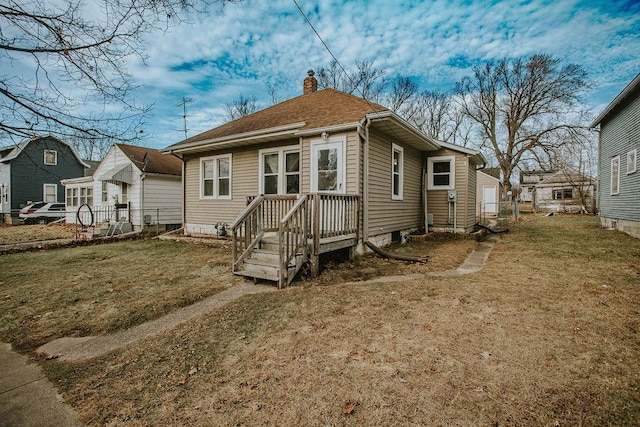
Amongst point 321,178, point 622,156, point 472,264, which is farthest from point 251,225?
point 622,156

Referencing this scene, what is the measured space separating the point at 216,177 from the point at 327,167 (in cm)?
487

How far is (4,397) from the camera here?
2.51 metres

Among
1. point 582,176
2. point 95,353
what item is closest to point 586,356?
point 95,353

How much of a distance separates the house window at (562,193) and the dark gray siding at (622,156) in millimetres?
17751

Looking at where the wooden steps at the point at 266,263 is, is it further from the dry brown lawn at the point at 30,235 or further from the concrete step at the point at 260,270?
the dry brown lawn at the point at 30,235

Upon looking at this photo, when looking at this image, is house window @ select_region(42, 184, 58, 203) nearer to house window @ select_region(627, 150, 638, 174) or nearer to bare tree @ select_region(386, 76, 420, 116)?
bare tree @ select_region(386, 76, 420, 116)

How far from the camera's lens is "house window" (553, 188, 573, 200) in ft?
95.5

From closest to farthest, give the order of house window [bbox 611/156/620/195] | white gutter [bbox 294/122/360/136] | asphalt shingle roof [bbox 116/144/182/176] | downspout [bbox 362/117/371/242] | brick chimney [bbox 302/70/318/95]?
white gutter [bbox 294/122/360/136] → downspout [bbox 362/117/371/242] → house window [bbox 611/156/620/195] → brick chimney [bbox 302/70/318/95] → asphalt shingle roof [bbox 116/144/182/176]

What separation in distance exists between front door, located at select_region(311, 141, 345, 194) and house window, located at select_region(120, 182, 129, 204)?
11886 millimetres

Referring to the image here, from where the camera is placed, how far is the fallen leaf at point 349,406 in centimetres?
218

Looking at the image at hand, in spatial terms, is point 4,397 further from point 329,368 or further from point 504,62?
point 504,62

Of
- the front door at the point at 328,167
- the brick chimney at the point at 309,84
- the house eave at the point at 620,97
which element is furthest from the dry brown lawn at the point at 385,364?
the brick chimney at the point at 309,84

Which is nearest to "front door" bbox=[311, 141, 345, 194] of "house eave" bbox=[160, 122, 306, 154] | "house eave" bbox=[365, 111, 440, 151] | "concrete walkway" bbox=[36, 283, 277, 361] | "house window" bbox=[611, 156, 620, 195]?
"house eave" bbox=[160, 122, 306, 154]

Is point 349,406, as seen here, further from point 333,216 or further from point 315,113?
point 315,113
